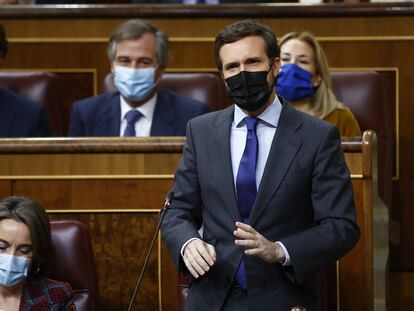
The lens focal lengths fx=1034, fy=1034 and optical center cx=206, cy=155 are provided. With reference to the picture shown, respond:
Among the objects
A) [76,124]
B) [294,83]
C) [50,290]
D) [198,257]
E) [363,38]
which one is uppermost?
[363,38]

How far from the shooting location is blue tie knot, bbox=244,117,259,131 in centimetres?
182

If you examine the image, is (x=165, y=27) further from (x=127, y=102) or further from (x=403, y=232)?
(x=403, y=232)

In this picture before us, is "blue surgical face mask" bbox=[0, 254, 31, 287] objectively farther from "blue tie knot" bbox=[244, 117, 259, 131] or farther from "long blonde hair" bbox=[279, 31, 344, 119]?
"long blonde hair" bbox=[279, 31, 344, 119]

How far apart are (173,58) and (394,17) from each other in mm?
684

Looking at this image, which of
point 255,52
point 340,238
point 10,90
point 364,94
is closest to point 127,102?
point 10,90

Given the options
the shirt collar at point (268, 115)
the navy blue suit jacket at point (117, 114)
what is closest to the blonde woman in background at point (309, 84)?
the navy blue suit jacket at point (117, 114)

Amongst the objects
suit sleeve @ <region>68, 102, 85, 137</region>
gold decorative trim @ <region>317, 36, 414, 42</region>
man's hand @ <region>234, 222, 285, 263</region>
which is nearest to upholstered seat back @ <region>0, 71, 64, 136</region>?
suit sleeve @ <region>68, 102, 85, 137</region>

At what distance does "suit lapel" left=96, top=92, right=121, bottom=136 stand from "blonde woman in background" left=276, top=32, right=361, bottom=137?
1.48 feet

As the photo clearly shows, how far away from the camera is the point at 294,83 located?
2.72 m

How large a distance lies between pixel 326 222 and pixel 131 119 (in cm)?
118

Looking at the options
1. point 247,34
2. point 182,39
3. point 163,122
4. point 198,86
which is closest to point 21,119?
point 163,122

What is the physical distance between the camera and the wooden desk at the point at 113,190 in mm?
2215

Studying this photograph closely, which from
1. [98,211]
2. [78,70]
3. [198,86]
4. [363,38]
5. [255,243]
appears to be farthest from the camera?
[78,70]

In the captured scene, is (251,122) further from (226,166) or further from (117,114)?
(117,114)
